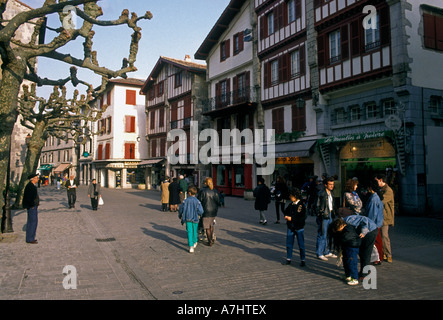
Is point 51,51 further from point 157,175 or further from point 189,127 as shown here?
point 157,175

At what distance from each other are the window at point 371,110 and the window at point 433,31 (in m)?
3.16

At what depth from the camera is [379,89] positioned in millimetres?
15648

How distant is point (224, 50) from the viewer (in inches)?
1104

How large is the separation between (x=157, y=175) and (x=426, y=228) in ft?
102

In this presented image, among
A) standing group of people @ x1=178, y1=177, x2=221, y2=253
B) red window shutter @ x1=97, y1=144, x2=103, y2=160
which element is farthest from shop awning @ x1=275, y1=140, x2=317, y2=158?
red window shutter @ x1=97, y1=144, x2=103, y2=160

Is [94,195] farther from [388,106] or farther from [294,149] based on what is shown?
[388,106]

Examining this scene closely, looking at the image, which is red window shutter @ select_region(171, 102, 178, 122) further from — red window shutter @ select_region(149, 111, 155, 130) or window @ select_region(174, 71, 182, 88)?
red window shutter @ select_region(149, 111, 155, 130)

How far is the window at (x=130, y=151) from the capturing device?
141 ft

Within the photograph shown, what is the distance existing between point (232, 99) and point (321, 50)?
351 inches

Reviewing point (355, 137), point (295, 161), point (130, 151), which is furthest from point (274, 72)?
point (130, 151)

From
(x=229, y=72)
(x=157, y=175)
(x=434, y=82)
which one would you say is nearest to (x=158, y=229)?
(x=434, y=82)

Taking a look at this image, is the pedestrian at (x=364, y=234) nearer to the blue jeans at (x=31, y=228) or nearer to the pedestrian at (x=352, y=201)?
the pedestrian at (x=352, y=201)

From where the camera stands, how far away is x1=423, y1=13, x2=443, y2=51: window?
49.7 ft

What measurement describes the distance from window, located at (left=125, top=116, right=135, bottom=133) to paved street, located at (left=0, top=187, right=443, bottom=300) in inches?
1306
